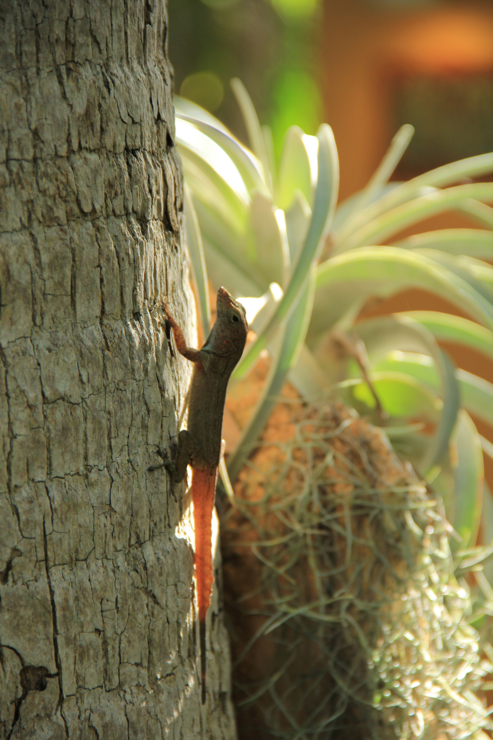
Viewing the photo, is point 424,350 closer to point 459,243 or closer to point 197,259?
point 459,243

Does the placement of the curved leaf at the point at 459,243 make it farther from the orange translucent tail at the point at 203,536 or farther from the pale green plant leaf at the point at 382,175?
the orange translucent tail at the point at 203,536

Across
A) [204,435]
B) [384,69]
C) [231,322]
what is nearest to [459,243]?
[231,322]

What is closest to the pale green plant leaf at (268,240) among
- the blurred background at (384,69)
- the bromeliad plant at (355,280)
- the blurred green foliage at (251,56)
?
the bromeliad plant at (355,280)

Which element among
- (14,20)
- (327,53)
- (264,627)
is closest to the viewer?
(14,20)

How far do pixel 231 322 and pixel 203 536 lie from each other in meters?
0.37

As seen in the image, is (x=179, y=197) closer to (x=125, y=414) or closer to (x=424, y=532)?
(x=125, y=414)

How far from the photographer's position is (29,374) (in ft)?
2.17

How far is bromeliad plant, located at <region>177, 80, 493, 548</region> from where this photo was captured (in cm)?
113

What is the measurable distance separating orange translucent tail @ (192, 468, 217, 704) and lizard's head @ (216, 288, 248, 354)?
230mm

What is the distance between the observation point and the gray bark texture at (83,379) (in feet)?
2.14

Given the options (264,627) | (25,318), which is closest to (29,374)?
(25,318)

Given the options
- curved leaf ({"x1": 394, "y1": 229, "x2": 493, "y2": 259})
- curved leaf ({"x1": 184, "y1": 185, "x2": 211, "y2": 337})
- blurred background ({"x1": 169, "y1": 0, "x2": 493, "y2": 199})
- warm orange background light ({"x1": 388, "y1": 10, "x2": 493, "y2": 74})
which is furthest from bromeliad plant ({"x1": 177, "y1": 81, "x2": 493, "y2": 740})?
warm orange background light ({"x1": 388, "y1": 10, "x2": 493, "y2": 74})

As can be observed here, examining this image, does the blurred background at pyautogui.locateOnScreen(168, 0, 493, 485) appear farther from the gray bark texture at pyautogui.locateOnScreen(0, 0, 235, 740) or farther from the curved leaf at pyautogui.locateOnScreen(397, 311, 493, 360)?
the gray bark texture at pyautogui.locateOnScreen(0, 0, 235, 740)

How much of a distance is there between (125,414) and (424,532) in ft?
2.45
